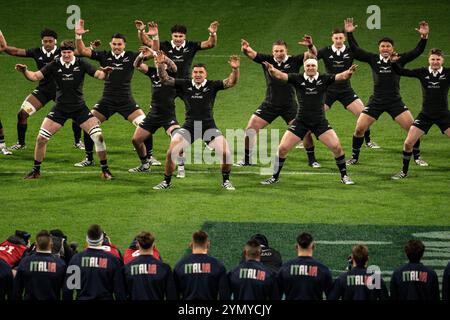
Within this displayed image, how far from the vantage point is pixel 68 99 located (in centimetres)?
2114

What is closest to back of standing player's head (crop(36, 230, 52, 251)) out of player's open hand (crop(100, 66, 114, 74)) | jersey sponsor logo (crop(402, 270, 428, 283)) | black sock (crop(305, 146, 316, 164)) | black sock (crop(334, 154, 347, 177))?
jersey sponsor logo (crop(402, 270, 428, 283))

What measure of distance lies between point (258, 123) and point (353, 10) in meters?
12.7

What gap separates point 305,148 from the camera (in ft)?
73.7

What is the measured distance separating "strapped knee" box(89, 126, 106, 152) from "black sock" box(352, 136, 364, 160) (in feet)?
16.0

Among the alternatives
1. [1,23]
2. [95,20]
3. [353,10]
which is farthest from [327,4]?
[1,23]

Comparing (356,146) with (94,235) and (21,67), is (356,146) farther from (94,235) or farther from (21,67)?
(94,235)

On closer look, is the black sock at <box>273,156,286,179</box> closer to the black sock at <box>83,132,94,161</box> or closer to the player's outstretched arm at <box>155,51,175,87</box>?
the player's outstretched arm at <box>155,51,175,87</box>

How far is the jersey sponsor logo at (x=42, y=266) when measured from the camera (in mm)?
13867

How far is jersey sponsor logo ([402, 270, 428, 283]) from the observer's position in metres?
13.6

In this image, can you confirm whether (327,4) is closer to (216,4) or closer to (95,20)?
(216,4)

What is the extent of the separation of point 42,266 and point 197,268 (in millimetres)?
1877

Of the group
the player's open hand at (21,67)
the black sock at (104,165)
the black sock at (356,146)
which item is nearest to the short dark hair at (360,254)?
the black sock at (104,165)
